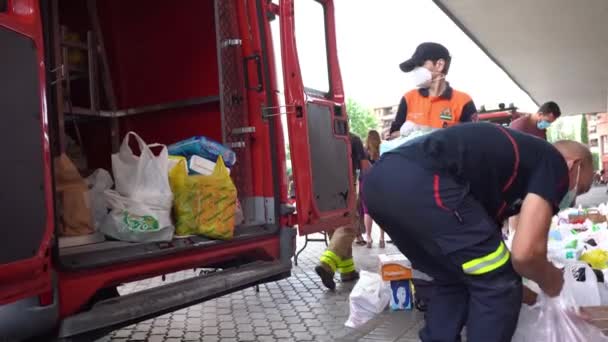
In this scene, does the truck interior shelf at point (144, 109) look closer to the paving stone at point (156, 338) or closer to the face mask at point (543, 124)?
the paving stone at point (156, 338)

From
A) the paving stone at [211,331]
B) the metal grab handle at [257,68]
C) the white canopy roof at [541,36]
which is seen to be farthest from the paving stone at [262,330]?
the white canopy roof at [541,36]

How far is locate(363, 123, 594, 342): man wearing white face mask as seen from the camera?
6.22 ft

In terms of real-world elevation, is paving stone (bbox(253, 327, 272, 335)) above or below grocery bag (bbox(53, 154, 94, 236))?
below

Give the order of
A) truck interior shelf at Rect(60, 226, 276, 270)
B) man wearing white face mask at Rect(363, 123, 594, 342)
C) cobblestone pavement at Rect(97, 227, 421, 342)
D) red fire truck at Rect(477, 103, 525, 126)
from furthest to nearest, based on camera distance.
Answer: red fire truck at Rect(477, 103, 525, 126), cobblestone pavement at Rect(97, 227, 421, 342), truck interior shelf at Rect(60, 226, 276, 270), man wearing white face mask at Rect(363, 123, 594, 342)

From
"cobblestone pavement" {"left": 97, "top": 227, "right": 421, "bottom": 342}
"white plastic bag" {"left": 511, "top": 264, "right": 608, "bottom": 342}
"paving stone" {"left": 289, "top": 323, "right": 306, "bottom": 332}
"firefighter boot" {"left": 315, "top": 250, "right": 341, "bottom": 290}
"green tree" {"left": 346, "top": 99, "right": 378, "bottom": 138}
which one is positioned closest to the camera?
"white plastic bag" {"left": 511, "top": 264, "right": 608, "bottom": 342}

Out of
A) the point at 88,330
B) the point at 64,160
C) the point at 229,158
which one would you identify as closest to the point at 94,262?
the point at 88,330

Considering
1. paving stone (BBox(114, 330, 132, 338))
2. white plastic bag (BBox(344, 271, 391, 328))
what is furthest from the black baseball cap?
paving stone (BBox(114, 330, 132, 338))

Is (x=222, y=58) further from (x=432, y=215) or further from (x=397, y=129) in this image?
(x=432, y=215)

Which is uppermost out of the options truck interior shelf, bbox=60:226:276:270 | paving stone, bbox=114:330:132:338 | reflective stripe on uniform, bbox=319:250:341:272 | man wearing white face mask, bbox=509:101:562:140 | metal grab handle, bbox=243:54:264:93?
metal grab handle, bbox=243:54:264:93

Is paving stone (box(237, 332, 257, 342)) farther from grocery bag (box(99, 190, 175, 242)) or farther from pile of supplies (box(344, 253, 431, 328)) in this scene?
grocery bag (box(99, 190, 175, 242))

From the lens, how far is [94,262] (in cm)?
261

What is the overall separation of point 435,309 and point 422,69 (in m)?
2.03

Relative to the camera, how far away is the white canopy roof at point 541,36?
36.9 ft

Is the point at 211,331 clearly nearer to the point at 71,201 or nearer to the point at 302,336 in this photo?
the point at 302,336
